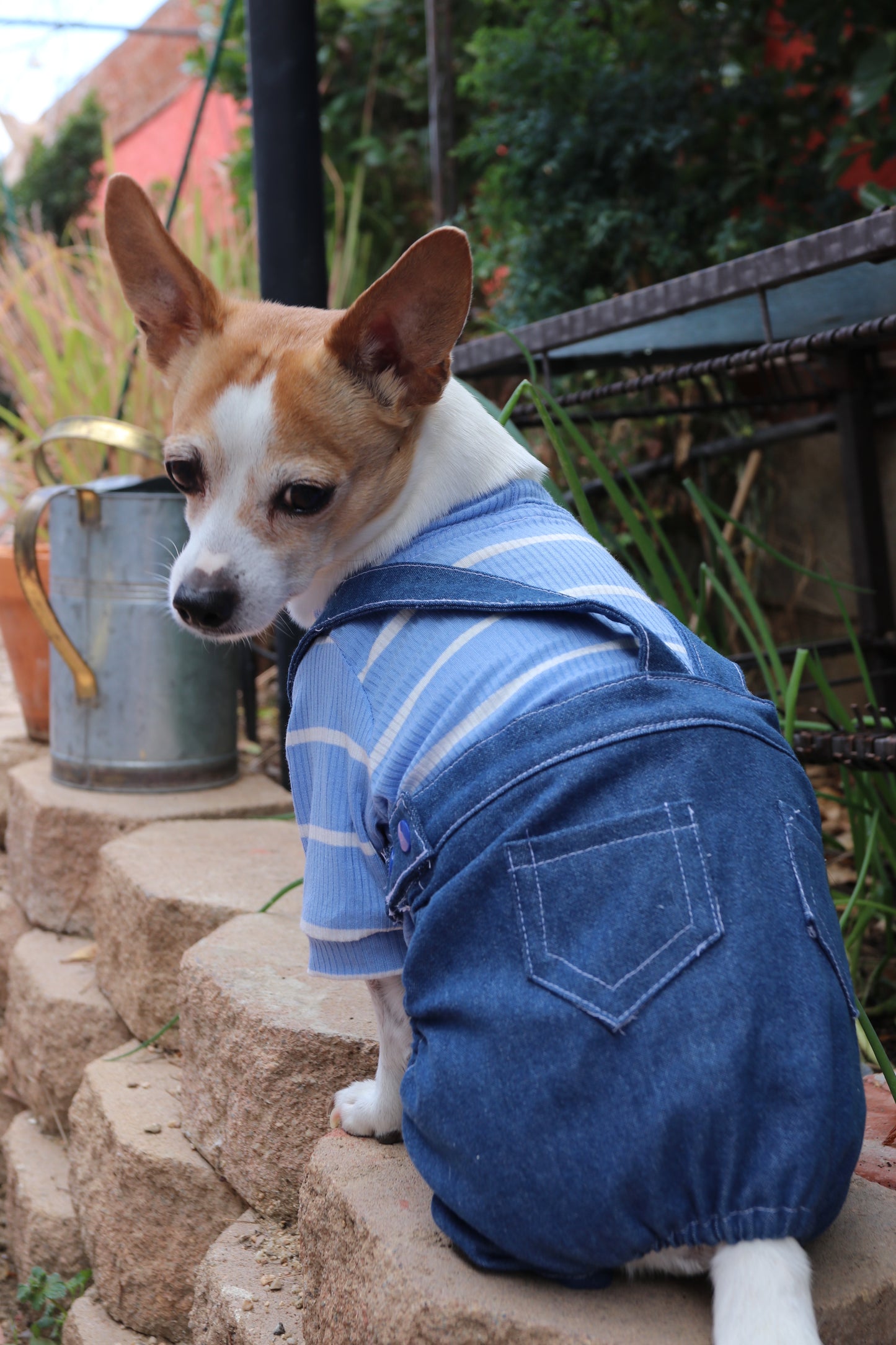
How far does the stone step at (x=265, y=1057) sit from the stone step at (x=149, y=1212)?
51mm

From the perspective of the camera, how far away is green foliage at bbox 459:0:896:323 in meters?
3.34

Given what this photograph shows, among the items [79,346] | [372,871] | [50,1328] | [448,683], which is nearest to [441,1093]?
[372,871]

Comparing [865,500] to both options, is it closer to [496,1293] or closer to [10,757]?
[496,1293]

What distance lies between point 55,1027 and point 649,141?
2788 millimetres

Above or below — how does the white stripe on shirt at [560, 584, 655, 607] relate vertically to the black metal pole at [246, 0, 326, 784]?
below

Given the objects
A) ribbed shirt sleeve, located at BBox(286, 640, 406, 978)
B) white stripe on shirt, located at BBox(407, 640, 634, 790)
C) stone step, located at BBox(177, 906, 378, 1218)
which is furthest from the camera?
stone step, located at BBox(177, 906, 378, 1218)

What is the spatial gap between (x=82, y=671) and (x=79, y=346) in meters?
1.59

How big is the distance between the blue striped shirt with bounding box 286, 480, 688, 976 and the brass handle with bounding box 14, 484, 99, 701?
1.40 metres

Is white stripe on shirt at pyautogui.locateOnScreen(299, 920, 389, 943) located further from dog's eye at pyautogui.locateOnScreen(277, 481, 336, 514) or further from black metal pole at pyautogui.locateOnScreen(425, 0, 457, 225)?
black metal pole at pyautogui.locateOnScreen(425, 0, 457, 225)

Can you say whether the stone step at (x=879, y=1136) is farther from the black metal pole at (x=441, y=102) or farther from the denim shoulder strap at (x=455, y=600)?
the black metal pole at (x=441, y=102)

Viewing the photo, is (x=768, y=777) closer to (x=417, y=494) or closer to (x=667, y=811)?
(x=667, y=811)

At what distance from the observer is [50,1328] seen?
1.86 m


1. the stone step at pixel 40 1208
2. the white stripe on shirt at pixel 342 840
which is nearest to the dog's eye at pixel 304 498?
the white stripe on shirt at pixel 342 840

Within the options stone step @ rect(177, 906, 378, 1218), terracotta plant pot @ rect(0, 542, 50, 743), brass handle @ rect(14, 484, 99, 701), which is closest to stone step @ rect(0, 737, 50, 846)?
terracotta plant pot @ rect(0, 542, 50, 743)
